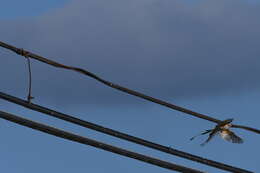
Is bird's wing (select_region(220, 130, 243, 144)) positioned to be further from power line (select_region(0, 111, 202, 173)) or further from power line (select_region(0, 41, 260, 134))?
power line (select_region(0, 111, 202, 173))

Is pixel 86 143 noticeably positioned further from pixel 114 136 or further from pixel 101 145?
pixel 114 136

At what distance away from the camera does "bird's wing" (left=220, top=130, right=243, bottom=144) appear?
28.4ft

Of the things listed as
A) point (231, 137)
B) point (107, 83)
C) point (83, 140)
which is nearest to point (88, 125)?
point (83, 140)

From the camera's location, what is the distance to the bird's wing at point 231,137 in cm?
864

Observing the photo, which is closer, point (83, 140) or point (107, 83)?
point (83, 140)

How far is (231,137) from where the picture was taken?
8758 mm

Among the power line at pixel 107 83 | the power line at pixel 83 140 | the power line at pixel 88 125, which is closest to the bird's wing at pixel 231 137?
the power line at pixel 107 83

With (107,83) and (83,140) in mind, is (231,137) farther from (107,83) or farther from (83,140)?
(83,140)

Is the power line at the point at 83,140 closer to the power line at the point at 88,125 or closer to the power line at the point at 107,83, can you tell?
the power line at the point at 88,125

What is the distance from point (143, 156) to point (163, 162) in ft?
0.93

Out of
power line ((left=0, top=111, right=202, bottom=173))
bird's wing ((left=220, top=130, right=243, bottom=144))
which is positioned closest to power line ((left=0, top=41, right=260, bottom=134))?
bird's wing ((left=220, top=130, right=243, bottom=144))

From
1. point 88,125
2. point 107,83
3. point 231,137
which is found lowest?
point 88,125

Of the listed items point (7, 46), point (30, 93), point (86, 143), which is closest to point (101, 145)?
point (86, 143)

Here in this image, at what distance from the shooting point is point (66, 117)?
799cm
